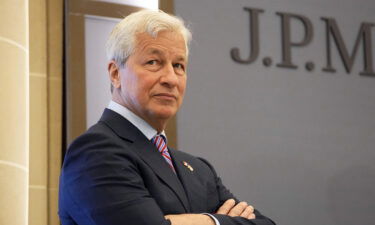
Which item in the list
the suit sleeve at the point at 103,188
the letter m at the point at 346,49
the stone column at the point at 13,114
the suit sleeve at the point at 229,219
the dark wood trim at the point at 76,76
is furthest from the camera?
the letter m at the point at 346,49

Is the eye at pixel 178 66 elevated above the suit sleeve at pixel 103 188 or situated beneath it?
elevated above

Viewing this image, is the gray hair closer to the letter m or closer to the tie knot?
the tie knot

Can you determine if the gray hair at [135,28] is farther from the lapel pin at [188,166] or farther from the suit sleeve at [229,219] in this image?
the suit sleeve at [229,219]

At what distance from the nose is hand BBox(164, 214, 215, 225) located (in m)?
0.47

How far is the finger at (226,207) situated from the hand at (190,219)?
26 centimetres

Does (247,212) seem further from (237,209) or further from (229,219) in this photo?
(229,219)

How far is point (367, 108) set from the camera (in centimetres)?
568

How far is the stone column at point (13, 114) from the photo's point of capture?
11.6 feet

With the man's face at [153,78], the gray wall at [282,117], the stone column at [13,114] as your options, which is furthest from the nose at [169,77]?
the gray wall at [282,117]

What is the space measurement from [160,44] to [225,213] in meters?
0.62

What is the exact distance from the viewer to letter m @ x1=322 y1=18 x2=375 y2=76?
5.61 m

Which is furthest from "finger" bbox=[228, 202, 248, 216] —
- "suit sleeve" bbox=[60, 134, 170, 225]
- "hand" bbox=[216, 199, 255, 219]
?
"suit sleeve" bbox=[60, 134, 170, 225]

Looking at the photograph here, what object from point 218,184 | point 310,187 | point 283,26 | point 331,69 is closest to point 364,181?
point 310,187

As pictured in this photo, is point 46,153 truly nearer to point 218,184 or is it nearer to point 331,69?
point 218,184
